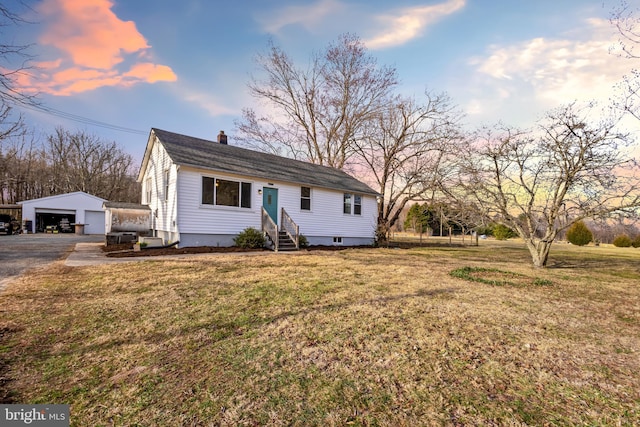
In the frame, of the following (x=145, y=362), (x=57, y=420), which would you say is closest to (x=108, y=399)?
(x=57, y=420)

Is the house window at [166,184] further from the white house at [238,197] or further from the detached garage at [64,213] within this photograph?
the detached garage at [64,213]

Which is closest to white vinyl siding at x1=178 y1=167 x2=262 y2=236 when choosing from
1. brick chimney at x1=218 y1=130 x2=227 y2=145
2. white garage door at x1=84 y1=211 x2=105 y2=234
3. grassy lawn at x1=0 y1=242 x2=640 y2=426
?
brick chimney at x1=218 y1=130 x2=227 y2=145

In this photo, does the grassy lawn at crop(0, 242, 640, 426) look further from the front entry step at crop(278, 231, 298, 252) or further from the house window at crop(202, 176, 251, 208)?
the front entry step at crop(278, 231, 298, 252)

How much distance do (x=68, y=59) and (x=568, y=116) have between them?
15.8 metres

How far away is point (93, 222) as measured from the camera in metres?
25.6

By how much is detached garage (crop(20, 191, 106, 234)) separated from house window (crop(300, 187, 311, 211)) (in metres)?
20.7

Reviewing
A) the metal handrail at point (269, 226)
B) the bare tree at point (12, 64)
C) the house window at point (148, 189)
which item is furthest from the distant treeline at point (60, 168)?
the bare tree at point (12, 64)

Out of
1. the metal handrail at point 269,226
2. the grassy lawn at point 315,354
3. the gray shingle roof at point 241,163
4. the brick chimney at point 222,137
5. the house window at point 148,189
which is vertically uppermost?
the brick chimney at point 222,137

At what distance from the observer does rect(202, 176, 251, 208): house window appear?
11.8m

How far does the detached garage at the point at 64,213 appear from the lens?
939 inches

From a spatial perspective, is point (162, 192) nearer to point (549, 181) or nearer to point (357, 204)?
point (357, 204)

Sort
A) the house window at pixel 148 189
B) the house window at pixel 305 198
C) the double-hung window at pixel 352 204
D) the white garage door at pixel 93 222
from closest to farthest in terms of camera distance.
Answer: the house window at pixel 305 198 < the house window at pixel 148 189 < the double-hung window at pixel 352 204 < the white garage door at pixel 93 222

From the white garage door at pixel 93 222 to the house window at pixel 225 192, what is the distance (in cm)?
2052

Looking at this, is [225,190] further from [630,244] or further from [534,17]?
[630,244]
